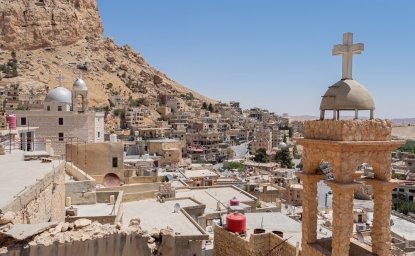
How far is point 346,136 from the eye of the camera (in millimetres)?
5996

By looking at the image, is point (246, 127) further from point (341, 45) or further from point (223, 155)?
point (341, 45)

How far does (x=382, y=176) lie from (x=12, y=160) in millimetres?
9287

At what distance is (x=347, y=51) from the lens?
21.0 ft

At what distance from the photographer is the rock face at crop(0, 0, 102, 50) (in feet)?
357

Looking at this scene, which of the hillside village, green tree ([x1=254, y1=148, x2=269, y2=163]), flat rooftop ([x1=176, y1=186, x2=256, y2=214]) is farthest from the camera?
green tree ([x1=254, y1=148, x2=269, y2=163])

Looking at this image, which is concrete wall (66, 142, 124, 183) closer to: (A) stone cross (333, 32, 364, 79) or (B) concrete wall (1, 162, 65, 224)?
(B) concrete wall (1, 162, 65, 224)

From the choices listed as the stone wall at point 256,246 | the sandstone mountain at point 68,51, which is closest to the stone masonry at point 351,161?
the stone wall at point 256,246

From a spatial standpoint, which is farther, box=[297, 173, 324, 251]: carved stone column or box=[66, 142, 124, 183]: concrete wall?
box=[66, 142, 124, 183]: concrete wall

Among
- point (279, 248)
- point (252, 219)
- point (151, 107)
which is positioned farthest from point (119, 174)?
point (151, 107)

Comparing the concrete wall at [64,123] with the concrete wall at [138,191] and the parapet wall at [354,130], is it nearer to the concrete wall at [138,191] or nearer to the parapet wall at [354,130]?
the concrete wall at [138,191]

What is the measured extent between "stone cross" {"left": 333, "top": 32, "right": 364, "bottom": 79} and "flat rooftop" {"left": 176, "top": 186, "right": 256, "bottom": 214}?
12923 mm

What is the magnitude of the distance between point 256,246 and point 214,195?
11.7m

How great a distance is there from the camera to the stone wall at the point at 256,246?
10.0 meters

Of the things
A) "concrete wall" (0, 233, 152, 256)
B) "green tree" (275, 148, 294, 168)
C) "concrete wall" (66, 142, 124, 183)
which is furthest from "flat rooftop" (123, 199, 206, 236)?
"green tree" (275, 148, 294, 168)
